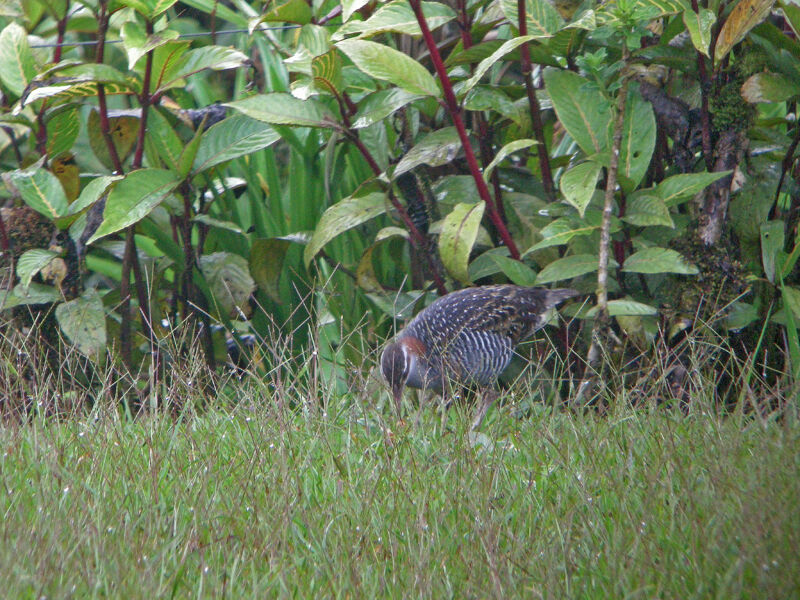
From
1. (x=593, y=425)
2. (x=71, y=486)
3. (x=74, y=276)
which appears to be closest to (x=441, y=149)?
(x=593, y=425)

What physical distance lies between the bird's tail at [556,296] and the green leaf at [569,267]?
0.23 meters

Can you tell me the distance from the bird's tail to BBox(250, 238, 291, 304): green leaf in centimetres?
120

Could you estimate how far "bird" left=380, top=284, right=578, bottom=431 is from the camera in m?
3.91

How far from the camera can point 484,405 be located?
3.54 m

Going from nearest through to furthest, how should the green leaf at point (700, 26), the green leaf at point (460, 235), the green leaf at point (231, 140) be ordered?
the green leaf at point (700, 26) → the green leaf at point (460, 235) → the green leaf at point (231, 140)

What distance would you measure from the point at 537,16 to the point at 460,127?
550mm

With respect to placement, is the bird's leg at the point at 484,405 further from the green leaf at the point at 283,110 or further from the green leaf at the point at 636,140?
the green leaf at the point at 283,110

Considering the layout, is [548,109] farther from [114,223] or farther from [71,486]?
[71,486]

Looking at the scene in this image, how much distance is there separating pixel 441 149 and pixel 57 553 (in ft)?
7.41

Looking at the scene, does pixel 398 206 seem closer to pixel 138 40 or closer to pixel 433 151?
pixel 433 151

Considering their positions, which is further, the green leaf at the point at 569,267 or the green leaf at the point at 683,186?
the green leaf at the point at 569,267

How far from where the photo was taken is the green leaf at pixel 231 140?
396cm

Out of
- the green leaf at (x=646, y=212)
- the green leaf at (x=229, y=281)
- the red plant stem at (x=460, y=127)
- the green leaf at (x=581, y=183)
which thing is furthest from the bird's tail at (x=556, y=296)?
the green leaf at (x=229, y=281)

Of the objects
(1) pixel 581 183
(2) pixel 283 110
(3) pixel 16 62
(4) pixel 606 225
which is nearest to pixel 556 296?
(4) pixel 606 225
